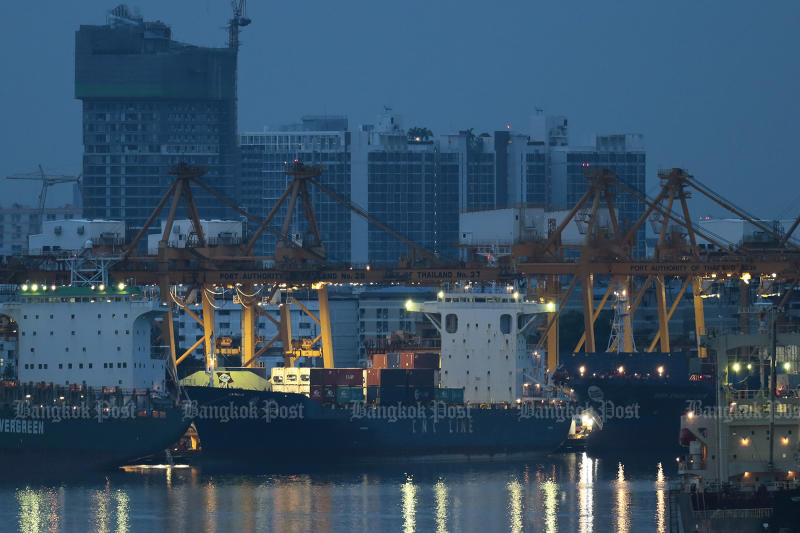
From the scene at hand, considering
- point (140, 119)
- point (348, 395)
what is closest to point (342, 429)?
point (348, 395)

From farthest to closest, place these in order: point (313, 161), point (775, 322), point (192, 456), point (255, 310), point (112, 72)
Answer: point (112, 72) → point (313, 161) → point (255, 310) → point (192, 456) → point (775, 322)

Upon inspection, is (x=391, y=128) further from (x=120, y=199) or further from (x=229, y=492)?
(x=229, y=492)

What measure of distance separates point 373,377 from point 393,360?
19.2 ft

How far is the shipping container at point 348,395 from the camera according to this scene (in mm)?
64188

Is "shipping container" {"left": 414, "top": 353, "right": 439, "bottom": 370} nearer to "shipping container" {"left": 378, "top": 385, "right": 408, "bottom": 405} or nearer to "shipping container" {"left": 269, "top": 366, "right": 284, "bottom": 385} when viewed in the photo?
"shipping container" {"left": 378, "top": 385, "right": 408, "bottom": 405}

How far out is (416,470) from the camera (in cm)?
6331

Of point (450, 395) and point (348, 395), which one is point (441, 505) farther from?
point (450, 395)

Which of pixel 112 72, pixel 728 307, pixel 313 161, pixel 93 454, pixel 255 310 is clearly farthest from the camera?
pixel 112 72

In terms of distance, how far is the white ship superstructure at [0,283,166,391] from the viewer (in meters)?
62.0

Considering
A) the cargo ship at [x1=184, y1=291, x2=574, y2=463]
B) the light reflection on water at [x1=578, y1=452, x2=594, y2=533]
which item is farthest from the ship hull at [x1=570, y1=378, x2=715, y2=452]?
the light reflection on water at [x1=578, y1=452, x2=594, y2=533]

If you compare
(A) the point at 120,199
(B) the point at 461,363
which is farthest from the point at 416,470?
(A) the point at 120,199

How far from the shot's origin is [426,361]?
69.8m

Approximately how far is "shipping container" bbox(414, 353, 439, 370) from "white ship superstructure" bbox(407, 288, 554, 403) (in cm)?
202

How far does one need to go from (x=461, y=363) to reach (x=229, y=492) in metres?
13.8
